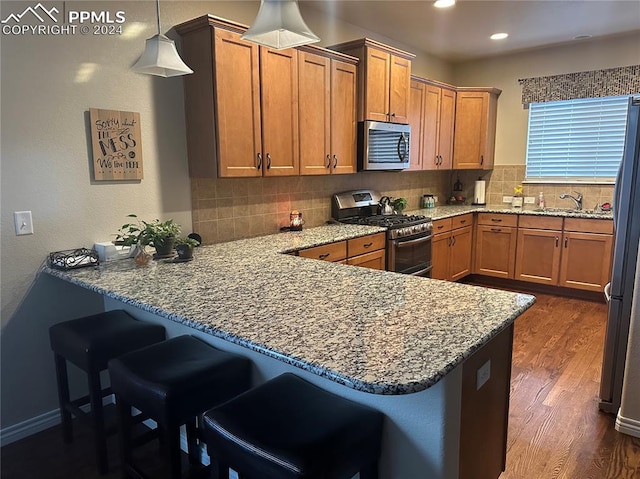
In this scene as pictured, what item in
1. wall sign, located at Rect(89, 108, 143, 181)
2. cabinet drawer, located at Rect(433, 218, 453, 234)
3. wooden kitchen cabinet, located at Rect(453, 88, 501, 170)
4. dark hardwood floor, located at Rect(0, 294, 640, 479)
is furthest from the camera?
wooden kitchen cabinet, located at Rect(453, 88, 501, 170)

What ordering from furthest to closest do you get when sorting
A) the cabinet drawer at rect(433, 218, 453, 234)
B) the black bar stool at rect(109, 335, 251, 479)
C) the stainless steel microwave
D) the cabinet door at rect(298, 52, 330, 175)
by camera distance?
1. the cabinet drawer at rect(433, 218, 453, 234)
2. the stainless steel microwave
3. the cabinet door at rect(298, 52, 330, 175)
4. the black bar stool at rect(109, 335, 251, 479)

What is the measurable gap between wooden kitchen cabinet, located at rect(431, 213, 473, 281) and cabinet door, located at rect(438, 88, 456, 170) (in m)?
0.70

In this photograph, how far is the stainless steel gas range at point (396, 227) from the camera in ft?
12.5

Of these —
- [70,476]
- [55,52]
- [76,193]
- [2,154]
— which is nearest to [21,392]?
[70,476]

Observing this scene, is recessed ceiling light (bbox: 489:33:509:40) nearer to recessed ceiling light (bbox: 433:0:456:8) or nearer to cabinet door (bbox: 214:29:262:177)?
recessed ceiling light (bbox: 433:0:456:8)

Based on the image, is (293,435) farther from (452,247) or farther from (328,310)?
(452,247)

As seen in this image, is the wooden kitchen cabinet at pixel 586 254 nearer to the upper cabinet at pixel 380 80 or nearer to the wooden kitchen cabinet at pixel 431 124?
the wooden kitchen cabinet at pixel 431 124

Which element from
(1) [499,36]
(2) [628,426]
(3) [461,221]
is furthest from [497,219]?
(2) [628,426]

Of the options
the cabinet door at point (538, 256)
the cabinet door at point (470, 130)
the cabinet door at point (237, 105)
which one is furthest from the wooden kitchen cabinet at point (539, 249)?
the cabinet door at point (237, 105)

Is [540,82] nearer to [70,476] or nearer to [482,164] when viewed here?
[482,164]

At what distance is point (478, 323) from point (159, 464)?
1.65 m

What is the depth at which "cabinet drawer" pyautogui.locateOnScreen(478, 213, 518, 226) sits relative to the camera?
494 cm

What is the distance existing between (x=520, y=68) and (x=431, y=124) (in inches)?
54.6

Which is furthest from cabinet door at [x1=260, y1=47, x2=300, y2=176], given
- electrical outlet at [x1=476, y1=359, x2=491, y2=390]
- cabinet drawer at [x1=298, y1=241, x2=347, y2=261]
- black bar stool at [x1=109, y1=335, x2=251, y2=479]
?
electrical outlet at [x1=476, y1=359, x2=491, y2=390]
